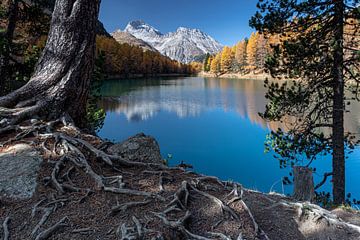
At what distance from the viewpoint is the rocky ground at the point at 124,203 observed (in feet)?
7.17

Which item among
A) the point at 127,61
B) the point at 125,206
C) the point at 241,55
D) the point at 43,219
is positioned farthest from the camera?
the point at 241,55

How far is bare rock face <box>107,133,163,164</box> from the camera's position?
12.1 feet

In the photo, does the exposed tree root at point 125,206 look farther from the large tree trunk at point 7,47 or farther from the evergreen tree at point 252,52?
the evergreen tree at point 252,52

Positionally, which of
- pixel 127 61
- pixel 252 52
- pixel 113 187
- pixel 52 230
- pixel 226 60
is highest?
pixel 252 52

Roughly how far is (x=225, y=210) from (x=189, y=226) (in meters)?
0.47

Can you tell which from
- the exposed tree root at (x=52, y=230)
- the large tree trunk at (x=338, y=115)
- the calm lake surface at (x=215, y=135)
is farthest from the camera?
the calm lake surface at (x=215, y=135)

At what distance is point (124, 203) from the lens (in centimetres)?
248

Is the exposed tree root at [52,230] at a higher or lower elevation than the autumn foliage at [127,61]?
lower

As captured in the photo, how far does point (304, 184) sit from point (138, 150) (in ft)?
9.44

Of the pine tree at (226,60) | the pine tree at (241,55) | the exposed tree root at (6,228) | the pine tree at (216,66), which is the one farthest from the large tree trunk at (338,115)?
the pine tree at (216,66)

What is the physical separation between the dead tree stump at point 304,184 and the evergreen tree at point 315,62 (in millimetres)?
2477

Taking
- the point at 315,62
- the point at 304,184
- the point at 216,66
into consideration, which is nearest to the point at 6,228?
the point at 304,184

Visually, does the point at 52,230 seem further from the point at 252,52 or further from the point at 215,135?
the point at 252,52

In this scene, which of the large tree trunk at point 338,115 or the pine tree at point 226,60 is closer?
the large tree trunk at point 338,115
